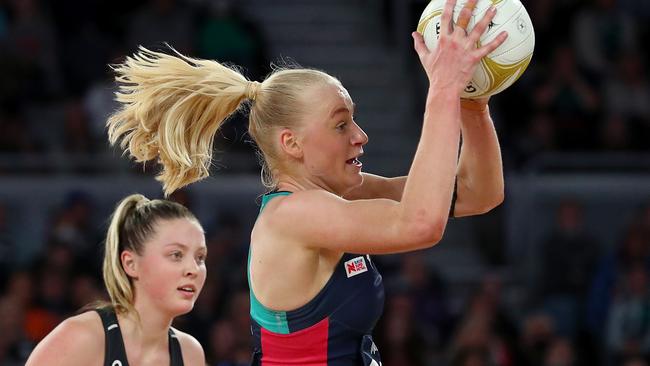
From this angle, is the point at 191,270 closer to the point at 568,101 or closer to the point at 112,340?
the point at 112,340

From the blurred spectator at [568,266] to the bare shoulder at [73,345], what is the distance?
17.2 ft

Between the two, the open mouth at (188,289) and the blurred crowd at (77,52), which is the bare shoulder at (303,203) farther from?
the blurred crowd at (77,52)

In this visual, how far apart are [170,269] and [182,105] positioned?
2.31ft

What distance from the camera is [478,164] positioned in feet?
12.5

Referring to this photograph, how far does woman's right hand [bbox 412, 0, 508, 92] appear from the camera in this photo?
3141 millimetres

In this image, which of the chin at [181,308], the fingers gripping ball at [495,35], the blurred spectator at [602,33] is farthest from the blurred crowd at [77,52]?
the fingers gripping ball at [495,35]

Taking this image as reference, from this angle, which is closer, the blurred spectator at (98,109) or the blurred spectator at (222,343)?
the blurred spectator at (222,343)

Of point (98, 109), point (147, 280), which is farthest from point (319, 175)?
point (98, 109)

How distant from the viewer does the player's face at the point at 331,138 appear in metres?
3.42

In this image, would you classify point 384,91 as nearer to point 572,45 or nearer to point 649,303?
point 572,45

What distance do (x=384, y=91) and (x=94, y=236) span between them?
305cm

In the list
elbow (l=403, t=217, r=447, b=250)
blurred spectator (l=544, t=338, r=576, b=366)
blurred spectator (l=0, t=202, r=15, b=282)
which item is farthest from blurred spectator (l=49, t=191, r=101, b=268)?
elbow (l=403, t=217, r=447, b=250)

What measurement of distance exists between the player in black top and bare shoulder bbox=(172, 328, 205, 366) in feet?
0.09

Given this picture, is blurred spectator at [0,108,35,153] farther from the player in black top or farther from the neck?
the neck
